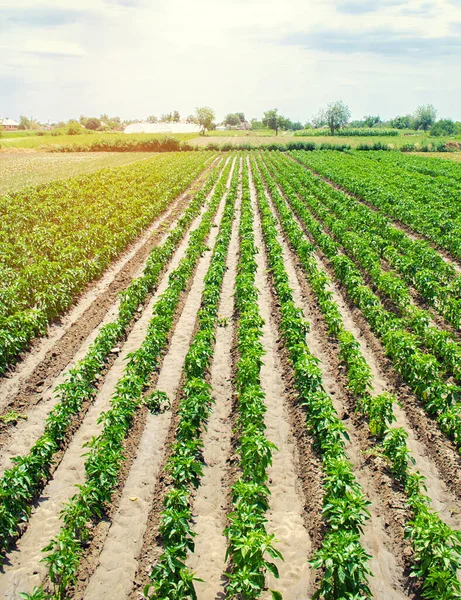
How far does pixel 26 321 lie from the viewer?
11.2 metres

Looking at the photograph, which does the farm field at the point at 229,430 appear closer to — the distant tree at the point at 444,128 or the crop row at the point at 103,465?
the crop row at the point at 103,465

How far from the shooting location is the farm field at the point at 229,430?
5.70 meters

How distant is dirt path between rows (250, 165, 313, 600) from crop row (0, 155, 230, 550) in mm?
3860

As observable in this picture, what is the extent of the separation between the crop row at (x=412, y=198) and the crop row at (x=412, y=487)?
10631 millimetres

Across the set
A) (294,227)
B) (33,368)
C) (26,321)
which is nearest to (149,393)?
(33,368)

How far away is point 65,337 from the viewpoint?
11.9 meters

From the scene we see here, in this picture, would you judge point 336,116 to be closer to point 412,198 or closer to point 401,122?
point 401,122

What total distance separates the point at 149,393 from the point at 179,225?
48.2 feet

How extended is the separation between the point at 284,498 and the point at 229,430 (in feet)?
6.29

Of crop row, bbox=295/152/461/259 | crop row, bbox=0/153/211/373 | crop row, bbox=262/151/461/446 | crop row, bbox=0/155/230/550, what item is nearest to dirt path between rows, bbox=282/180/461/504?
crop row, bbox=262/151/461/446

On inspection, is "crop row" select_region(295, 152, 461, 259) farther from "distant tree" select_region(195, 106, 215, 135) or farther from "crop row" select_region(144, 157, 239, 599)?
"distant tree" select_region(195, 106, 215, 135)

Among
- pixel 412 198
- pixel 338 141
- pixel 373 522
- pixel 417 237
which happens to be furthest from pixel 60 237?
pixel 338 141

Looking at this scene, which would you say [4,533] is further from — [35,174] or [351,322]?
[35,174]

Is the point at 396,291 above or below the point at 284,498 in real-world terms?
above
